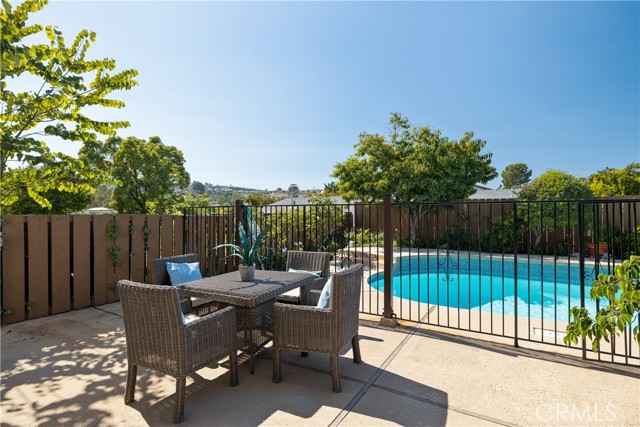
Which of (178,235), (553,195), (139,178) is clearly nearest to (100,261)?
(178,235)

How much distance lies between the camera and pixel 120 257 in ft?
17.3

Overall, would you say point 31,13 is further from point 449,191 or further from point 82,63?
point 449,191

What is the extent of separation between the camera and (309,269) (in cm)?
412

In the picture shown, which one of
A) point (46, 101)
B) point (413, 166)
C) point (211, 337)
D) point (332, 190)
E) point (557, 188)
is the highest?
point (332, 190)

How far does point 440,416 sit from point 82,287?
5.16m

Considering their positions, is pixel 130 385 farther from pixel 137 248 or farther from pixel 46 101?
pixel 137 248

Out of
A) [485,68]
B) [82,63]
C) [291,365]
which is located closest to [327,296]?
[291,365]

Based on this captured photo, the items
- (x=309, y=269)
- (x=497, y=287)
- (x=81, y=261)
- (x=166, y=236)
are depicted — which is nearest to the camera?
(x=309, y=269)

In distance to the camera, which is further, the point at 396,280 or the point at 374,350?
the point at 396,280

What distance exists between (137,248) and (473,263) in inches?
340

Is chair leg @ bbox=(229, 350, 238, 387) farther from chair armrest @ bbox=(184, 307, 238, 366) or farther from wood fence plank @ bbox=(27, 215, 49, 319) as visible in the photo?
wood fence plank @ bbox=(27, 215, 49, 319)

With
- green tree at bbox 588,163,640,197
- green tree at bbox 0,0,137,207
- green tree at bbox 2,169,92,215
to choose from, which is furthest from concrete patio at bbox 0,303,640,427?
green tree at bbox 588,163,640,197

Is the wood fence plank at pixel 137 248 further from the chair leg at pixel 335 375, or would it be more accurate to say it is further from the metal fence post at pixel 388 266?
the chair leg at pixel 335 375

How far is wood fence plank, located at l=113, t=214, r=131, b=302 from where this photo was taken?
522cm
